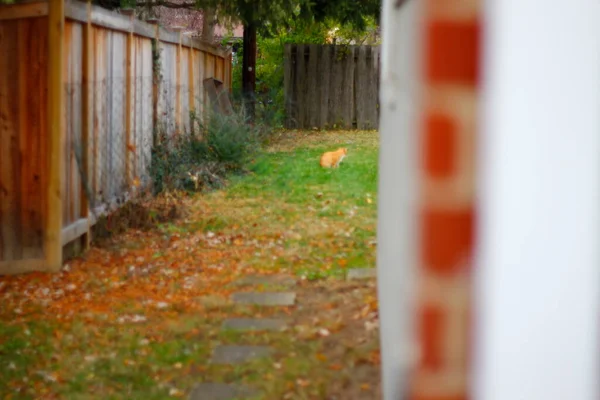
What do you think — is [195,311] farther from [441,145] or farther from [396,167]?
[441,145]

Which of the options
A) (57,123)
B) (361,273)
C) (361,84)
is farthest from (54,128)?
(361,84)

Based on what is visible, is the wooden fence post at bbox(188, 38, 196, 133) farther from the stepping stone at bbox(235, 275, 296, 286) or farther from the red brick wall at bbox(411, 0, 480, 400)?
the red brick wall at bbox(411, 0, 480, 400)

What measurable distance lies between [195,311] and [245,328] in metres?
0.55

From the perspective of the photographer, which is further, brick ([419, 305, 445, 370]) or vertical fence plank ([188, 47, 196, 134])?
vertical fence plank ([188, 47, 196, 134])

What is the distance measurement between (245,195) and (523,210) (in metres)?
9.05

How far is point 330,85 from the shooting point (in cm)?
1838

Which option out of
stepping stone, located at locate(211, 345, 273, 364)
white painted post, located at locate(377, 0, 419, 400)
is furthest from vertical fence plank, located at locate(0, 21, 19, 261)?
white painted post, located at locate(377, 0, 419, 400)

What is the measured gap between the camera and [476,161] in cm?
117

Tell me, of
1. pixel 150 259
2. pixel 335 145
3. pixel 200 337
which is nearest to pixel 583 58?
pixel 200 337

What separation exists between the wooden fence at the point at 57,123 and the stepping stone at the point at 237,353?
212 centimetres

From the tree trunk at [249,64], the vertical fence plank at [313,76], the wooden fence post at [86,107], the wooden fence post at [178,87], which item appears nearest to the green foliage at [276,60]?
the tree trunk at [249,64]

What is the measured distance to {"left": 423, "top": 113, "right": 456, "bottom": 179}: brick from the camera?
115cm

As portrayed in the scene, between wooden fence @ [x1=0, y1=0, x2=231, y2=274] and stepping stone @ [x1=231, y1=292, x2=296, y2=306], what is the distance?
1495 mm

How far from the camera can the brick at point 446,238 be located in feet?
3.83
